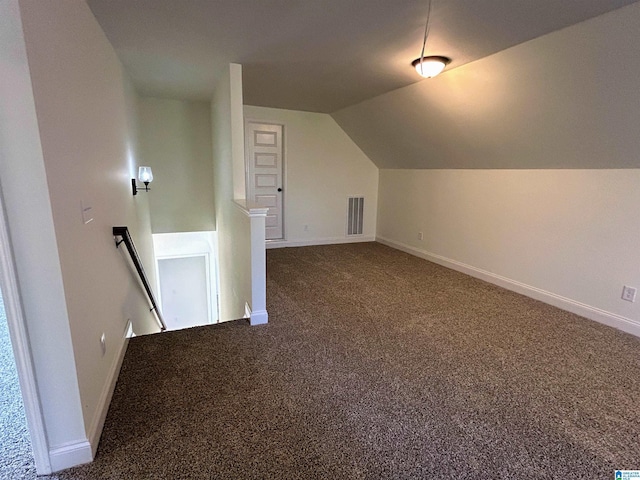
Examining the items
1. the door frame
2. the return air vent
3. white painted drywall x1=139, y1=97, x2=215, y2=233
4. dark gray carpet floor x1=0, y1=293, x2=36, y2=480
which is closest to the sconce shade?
white painted drywall x1=139, y1=97, x2=215, y2=233

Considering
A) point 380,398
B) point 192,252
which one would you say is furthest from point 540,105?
point 192,252

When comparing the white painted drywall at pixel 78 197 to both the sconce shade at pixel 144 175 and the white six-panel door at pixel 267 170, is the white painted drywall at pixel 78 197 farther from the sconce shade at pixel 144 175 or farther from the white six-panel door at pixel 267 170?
the white six-panel door at pixel 267 170

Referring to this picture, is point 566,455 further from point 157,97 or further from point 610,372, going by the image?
point 157,97

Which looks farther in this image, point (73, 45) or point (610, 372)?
point (610, 372)

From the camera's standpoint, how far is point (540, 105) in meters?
2.90

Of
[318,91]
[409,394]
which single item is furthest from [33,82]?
[318,91]

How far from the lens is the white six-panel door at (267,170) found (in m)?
5.37

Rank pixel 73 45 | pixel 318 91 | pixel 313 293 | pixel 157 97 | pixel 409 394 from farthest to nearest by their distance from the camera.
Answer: pixel 157 97
pixel 318 91
pixel 313 293
pixel 409 394
pixel 73 45

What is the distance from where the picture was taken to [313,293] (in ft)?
12.2

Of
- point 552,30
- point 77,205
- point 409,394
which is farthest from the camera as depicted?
point 552,30

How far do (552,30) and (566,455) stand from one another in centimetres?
266

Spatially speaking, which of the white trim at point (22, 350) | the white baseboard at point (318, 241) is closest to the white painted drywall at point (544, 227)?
the white baseboard at point (318, 241)

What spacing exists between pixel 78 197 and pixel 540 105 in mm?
3534

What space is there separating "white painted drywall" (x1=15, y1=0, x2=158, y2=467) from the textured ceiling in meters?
0.44
